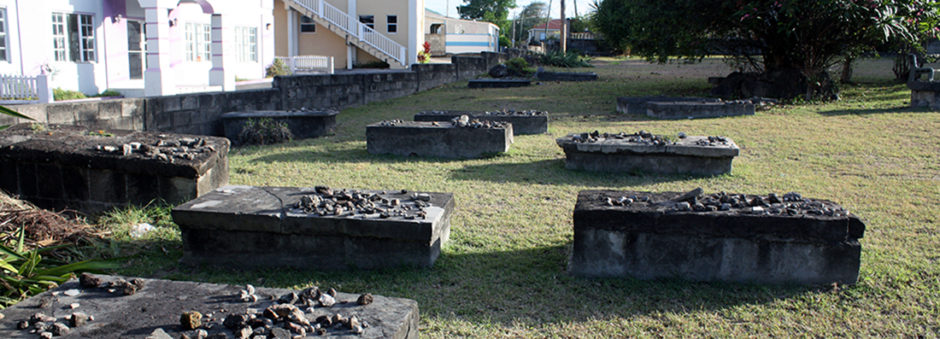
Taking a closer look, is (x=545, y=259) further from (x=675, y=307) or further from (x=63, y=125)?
(x=63, y=125)

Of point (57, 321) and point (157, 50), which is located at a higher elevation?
point (157, 50)

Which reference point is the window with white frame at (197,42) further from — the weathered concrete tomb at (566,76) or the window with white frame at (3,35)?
the weathered concrete tomb at (566,76)

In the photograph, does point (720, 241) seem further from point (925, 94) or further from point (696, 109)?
point (925, 94)

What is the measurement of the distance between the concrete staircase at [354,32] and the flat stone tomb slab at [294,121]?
1587 cm

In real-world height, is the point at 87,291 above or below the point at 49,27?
below

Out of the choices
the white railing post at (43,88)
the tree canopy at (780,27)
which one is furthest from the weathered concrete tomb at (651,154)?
the white railing post at (43,88)

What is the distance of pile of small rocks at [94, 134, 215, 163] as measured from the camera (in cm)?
540

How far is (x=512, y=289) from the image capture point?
4.01 m

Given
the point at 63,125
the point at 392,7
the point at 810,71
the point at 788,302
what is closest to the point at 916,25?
the point at 810,71

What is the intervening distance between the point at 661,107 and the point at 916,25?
5.59 metres

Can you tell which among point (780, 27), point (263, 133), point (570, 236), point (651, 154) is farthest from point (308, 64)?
point (570, 236)

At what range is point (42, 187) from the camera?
18.3 ft

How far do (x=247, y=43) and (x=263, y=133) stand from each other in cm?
1278

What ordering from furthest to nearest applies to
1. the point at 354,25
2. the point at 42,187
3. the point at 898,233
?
1. the point at 354,25
2. the point at 42,187
3. the point at 898,233
